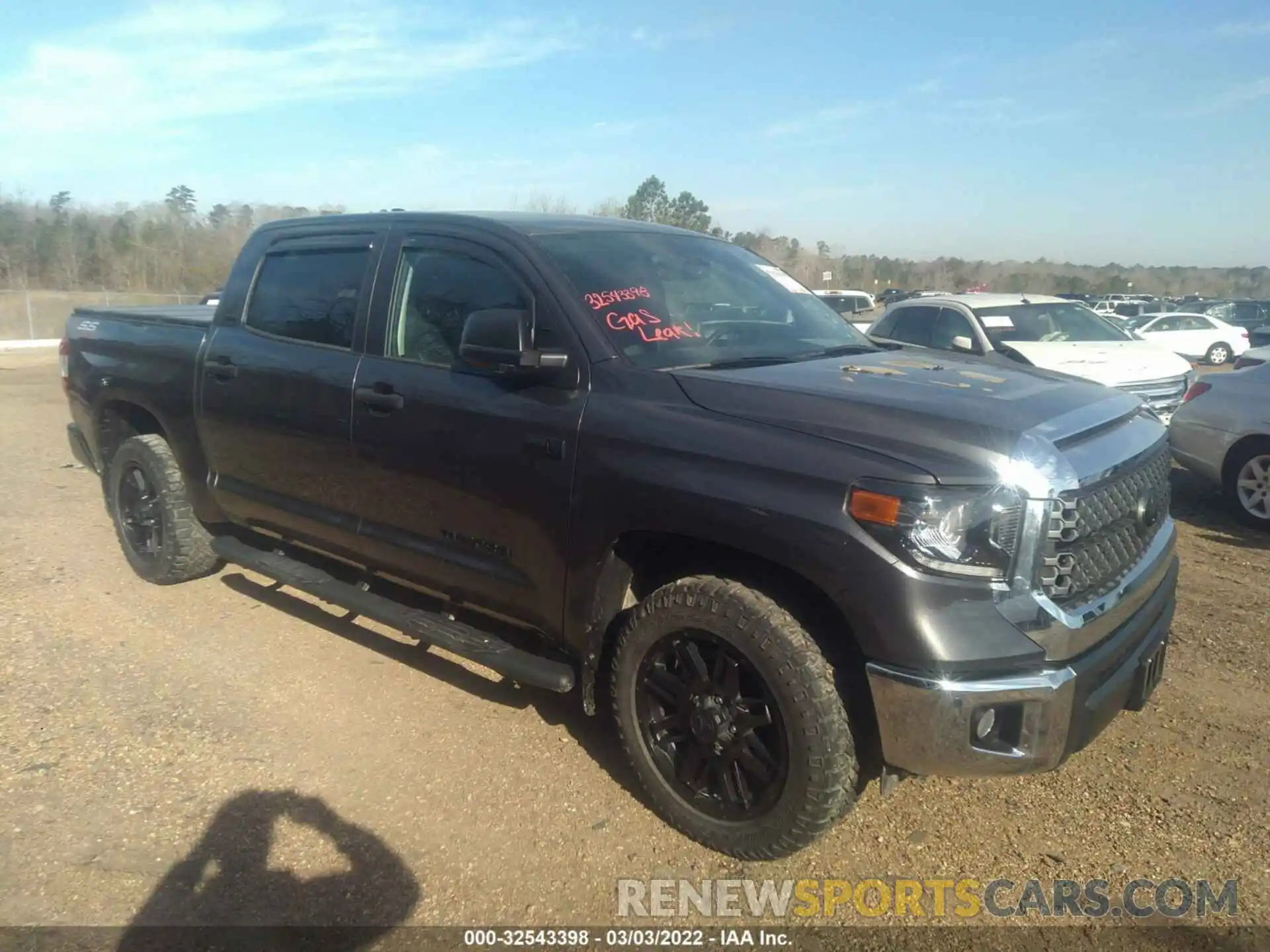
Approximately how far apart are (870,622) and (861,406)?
2.10 ft

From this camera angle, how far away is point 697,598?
2.91 meters

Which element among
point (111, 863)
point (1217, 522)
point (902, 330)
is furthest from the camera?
point (902, 330)

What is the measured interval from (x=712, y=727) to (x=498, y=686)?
5.12 ft

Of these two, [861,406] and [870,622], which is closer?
[870,622]

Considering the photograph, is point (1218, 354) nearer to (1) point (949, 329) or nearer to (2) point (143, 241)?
(1) point (949, 329)

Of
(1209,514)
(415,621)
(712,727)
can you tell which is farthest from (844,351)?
(1209,514)

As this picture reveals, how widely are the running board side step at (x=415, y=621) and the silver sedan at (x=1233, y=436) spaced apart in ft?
18.7

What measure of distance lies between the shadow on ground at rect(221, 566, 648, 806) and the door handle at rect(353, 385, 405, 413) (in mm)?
891

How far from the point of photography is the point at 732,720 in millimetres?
2928

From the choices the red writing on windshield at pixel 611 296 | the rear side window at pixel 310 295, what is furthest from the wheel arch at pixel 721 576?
the rear side window at pixel 310 295

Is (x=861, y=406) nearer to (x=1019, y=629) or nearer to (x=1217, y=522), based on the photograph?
(x=1019, y=629)

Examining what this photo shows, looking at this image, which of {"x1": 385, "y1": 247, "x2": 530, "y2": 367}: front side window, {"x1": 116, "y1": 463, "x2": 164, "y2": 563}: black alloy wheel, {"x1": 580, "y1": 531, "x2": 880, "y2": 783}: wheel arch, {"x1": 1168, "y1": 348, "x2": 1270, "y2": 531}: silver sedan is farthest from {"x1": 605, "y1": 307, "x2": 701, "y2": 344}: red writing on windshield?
{"x1": 1168, "y1": 348, "x2": 1270, "y2": 531}: silver sedan

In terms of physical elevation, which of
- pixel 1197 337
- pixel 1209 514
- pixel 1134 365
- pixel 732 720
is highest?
pixel 1134 365

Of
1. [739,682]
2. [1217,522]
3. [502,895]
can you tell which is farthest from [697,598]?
[1217,522]
